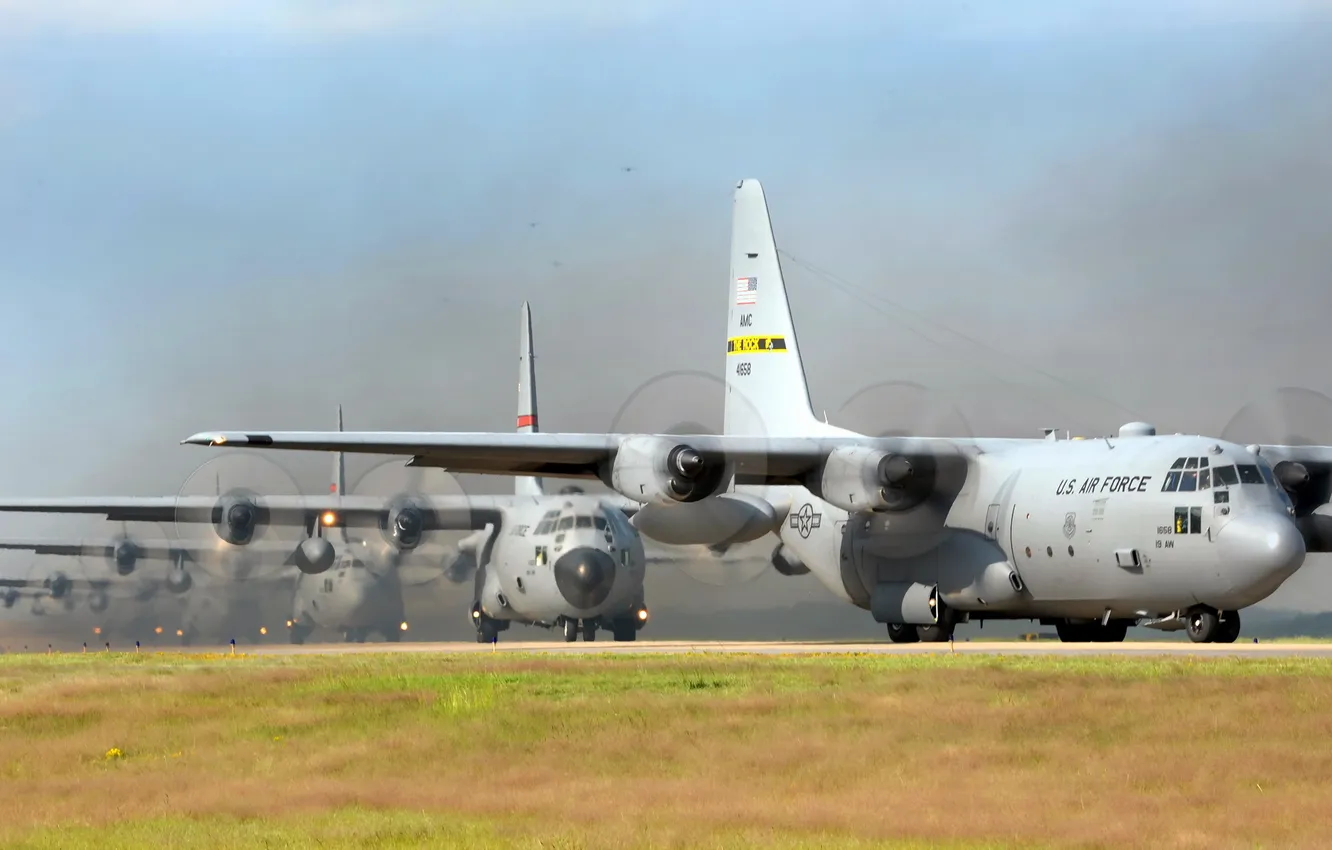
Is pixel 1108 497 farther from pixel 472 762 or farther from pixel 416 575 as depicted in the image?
pixel 416 575

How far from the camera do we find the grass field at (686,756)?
12961 millimetres

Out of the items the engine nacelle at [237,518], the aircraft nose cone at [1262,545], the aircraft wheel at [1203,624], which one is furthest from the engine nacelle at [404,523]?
the aircraft nose cone at [1262,545]

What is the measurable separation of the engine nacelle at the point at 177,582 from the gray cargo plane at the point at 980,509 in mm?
17922

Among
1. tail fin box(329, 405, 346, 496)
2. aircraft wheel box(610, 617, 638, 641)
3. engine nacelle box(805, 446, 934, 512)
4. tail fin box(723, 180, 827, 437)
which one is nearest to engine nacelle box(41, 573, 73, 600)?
tail fin box(329, 405, 346, 496)

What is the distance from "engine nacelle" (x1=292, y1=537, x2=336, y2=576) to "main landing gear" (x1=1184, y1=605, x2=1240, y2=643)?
23.1 m

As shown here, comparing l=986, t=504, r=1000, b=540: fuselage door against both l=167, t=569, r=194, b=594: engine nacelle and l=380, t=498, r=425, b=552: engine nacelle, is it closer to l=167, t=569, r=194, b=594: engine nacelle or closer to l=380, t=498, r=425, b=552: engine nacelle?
l=380, t=498, r=425, b=552: engine nacelle

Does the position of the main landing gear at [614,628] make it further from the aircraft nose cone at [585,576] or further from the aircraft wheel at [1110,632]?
the aircraft wheel at [1110,632]

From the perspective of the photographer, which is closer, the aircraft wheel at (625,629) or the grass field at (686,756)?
the grass field at (686,756)

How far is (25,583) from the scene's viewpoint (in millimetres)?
64250

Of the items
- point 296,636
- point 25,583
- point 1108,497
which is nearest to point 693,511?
point 1108,497

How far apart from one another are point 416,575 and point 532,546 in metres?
7.48

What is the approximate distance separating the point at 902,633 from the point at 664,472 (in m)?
6.57

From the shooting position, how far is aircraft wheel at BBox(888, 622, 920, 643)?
113 ft

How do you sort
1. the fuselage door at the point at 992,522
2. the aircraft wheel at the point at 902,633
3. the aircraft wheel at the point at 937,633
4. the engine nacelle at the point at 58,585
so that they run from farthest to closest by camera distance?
1. the engine nacelle at the point at 58,585
2. the aircraft wheel at the point at 902,633
3. the aircraft wheel at the point at 937,633
4. the fuselage door at the point at 992,522
